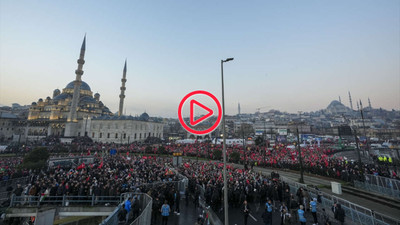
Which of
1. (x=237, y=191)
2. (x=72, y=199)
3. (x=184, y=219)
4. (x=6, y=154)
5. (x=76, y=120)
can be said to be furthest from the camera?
(x=76, y=120)

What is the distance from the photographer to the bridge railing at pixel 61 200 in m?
12.7

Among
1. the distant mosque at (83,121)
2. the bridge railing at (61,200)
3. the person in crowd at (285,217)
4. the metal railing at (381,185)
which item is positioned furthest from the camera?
the distant mosque at (83,121)

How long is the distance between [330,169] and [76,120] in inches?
3247

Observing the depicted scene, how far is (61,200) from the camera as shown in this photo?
12906 mm

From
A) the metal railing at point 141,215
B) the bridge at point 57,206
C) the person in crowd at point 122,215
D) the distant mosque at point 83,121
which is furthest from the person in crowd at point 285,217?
the distant mosque at point 83,121

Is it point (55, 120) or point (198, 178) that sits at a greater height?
point (55, 120)

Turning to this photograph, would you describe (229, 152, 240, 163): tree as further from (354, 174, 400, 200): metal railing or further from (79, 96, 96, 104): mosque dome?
(79, 96, 96, 104): mosque dome

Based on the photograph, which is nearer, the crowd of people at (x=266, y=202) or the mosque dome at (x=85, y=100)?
the crowd of people at (x=266, y=202)

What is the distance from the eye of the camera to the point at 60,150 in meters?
42.9

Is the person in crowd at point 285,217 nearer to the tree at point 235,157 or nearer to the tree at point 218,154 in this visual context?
the tree at point 235,157

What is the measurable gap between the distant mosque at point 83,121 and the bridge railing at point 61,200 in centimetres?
4913

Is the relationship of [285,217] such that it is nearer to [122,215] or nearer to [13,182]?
[122,215]

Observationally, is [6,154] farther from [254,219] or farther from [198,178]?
[254,219]

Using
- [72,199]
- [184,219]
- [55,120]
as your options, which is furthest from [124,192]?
[55,120]
